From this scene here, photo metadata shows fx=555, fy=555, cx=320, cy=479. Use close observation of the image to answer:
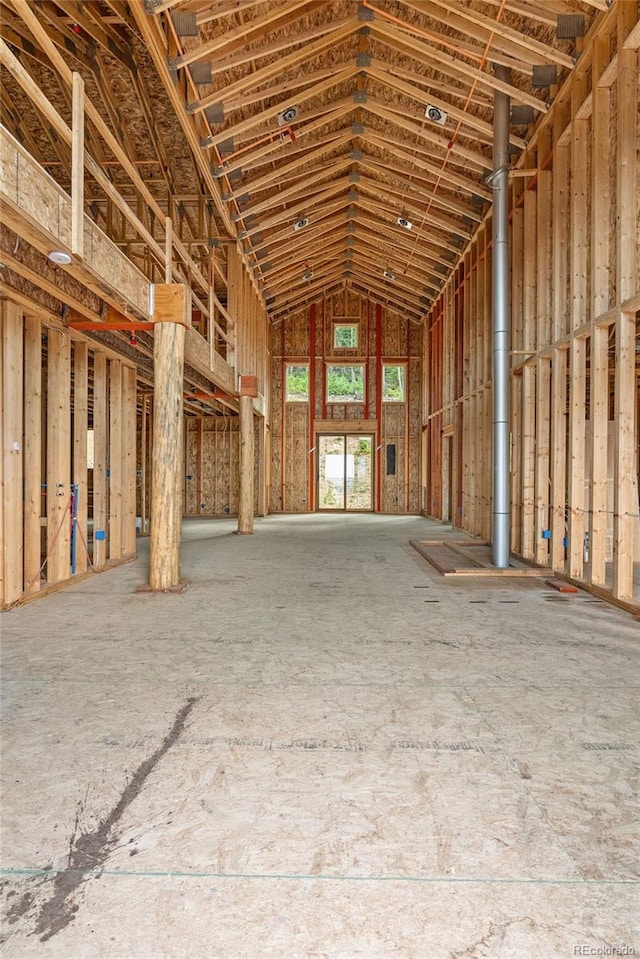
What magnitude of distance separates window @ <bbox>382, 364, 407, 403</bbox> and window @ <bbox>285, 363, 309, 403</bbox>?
9.21 ft

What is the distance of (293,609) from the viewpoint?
18.2 feet

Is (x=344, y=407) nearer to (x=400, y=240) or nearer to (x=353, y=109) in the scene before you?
(x=400, y=240)

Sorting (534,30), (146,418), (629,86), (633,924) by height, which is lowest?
(633,924)

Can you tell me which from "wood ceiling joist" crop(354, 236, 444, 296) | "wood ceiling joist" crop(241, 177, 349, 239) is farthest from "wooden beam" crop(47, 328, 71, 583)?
"wood ceiling joist" crop(354, 236, 444, 296)

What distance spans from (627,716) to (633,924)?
161 cm

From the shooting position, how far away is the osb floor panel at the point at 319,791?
166cm

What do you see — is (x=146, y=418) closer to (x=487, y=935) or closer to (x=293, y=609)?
(x=293, y=609)

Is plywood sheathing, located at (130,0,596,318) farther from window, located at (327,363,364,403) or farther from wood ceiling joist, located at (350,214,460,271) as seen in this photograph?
window, located at (327,363,364,403)

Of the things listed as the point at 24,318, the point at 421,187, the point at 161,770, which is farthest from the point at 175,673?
the point at 421,187

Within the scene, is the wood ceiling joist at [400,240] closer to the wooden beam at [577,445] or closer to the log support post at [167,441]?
the wooden beam at [577,445]

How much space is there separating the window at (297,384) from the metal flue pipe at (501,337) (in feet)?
41.6

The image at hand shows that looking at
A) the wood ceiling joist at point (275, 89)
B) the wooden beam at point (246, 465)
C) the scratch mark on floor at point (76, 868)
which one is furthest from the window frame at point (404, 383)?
the scratch mark on floor at point (76, 868)

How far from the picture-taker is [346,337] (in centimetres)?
2023

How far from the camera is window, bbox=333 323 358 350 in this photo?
→ 66.2 feet
